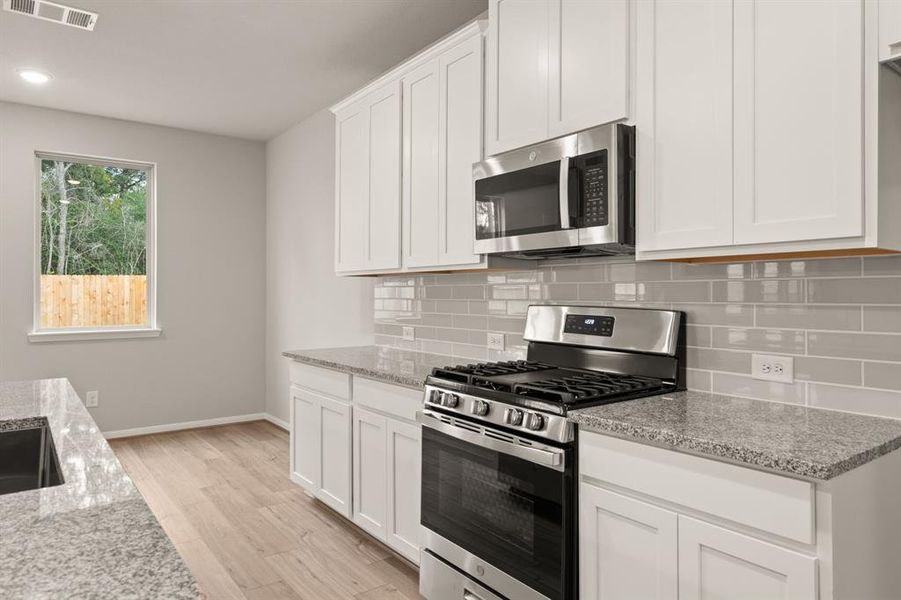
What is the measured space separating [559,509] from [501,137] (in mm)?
1491

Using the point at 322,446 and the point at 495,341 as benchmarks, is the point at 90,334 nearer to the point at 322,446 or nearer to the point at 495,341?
the point at 322,446

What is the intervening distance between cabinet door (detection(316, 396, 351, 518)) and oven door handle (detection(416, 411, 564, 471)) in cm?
79

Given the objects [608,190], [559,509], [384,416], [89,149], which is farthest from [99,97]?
[559,509]

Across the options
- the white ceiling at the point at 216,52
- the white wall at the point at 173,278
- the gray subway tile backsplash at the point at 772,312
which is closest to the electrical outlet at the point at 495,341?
the gray subway tile backsplash at the point at 772,312

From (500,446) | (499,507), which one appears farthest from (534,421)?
(499,507)

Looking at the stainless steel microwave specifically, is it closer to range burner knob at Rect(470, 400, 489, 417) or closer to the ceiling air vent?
range burner knob at Rect(470, 400, 489, 417)

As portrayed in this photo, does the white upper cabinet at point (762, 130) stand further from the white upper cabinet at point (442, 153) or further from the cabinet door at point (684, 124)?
the white upper cabinet at point (442, 153)

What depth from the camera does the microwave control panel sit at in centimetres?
201

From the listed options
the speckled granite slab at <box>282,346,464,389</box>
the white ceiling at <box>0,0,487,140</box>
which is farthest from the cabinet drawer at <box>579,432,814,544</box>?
the white ceiling at <box>0,0,487,140</box>

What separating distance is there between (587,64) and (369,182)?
161cm

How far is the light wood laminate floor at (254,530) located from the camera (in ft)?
8.43

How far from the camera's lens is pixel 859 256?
171cm

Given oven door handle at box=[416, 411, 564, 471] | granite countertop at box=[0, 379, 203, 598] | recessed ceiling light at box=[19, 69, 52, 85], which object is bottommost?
oven door handle at box=[416, 411, 564, 471]

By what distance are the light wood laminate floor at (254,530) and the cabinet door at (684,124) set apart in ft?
6.01
